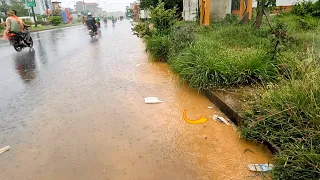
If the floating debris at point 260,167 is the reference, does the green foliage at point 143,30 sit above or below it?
above

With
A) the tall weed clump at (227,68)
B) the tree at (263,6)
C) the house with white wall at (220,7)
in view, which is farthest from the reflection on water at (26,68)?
the house with white wall at (220,7)

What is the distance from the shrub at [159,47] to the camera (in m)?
6.48

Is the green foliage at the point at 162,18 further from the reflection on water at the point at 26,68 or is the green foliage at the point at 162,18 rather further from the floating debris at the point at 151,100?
the floating debris at the point at 151,100

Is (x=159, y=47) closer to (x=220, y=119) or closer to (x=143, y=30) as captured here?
(x=143, y=30)

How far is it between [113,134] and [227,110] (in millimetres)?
1496

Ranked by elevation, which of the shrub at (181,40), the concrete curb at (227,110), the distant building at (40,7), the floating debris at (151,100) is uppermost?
the distant building at (40,7)

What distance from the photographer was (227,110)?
10.4 ft

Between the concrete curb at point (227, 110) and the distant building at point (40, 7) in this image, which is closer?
the concrete curb at point (227, 110)

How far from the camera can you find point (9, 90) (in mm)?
4500

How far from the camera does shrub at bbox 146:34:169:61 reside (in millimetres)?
6478

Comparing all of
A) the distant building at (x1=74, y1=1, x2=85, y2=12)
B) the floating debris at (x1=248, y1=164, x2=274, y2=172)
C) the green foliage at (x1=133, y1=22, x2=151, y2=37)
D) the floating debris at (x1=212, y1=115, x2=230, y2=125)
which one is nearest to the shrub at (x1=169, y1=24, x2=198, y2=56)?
the green foliage at (x1=133, y1=22, x2=151, y2=37)

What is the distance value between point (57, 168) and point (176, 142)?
122 cm

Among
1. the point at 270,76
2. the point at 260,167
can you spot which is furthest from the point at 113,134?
the point at 270,76

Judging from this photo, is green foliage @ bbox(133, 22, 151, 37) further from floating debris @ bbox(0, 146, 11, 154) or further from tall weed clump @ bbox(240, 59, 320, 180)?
floating debris @ bbox(0, 146, 11, 154)
